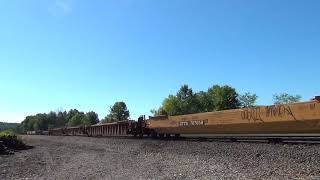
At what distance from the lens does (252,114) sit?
1995 centimetres

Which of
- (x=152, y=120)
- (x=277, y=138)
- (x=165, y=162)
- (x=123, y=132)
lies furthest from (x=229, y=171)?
(x=123, y=132)

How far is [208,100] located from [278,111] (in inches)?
3618

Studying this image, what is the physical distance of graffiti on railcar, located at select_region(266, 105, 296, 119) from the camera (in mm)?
17786

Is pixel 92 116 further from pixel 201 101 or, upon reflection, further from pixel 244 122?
pixel 244 122

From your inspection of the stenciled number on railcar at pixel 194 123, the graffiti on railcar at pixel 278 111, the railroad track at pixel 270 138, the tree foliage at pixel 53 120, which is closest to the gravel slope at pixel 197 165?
the railroad track at pixel 270 138

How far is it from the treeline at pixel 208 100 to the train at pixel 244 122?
234ft

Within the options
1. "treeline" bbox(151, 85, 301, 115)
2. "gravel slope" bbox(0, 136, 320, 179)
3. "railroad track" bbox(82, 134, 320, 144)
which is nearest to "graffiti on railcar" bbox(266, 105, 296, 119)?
"railroad track" bbox(82, 134, 320, 144)

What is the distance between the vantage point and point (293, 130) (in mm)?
17734

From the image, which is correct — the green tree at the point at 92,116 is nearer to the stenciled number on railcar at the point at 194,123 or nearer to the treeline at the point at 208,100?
the treeline at the point at 208,100

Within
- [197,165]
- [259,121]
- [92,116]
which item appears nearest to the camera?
[197,165]

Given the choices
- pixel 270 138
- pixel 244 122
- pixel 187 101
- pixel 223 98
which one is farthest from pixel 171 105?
pixel 270 138

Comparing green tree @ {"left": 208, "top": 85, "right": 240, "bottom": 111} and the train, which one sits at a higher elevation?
green tree @ {"left": 208, "top": 85, "right": 240, "bottom": 111}

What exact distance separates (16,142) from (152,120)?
9.34 m

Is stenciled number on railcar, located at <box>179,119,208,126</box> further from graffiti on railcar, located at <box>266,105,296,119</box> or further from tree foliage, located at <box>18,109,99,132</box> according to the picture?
tree foliage, located at <box>18,109,99,132</box>
